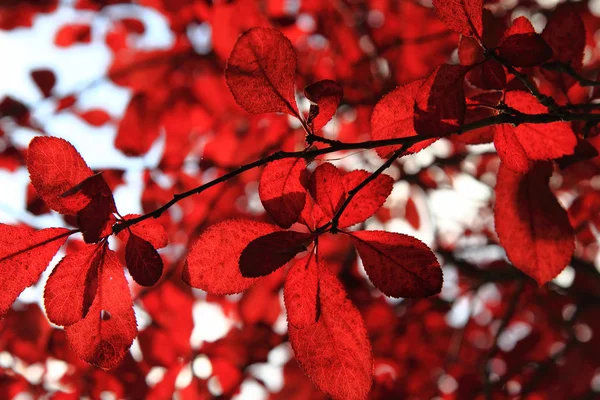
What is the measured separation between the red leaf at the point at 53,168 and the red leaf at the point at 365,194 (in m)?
0.42

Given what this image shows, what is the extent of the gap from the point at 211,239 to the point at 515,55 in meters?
0.53

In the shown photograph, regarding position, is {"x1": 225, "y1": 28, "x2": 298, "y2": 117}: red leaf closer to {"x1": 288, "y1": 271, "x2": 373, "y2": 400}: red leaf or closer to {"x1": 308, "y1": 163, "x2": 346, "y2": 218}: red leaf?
{"x1": 308, "y1": 163, "x2": 346, "y2": 218}: red leaf

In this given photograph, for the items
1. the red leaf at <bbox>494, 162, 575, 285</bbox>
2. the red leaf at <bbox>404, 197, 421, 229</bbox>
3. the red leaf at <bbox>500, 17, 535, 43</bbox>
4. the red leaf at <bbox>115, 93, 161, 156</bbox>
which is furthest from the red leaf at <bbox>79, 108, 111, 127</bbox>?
the red leaf at <bbox>500, 17, 535, 43</bbox>

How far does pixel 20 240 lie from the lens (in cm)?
75

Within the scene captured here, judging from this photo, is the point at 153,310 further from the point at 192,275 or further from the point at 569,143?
the point at 569,143

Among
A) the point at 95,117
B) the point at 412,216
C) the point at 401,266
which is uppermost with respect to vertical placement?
the point at 401,266

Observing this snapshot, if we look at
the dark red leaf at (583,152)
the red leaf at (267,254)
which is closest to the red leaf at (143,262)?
the red leaf at (267,254)

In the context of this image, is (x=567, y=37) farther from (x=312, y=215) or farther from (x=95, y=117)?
(x=95, y=117)

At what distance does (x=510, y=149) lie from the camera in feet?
2.65

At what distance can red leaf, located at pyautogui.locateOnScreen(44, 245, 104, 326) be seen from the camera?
0.74m

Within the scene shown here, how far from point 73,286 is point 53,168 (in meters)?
0.18

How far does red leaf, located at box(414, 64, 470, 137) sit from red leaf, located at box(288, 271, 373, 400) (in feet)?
0.94

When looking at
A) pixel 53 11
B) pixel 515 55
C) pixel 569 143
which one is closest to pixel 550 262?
pixel 569 143

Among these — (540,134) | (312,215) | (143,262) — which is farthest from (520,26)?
(143,262)
